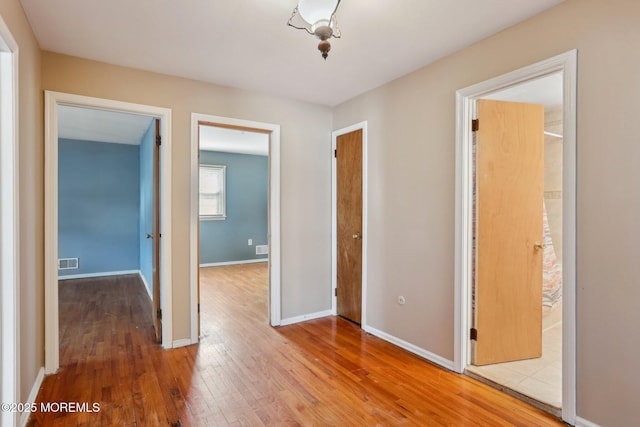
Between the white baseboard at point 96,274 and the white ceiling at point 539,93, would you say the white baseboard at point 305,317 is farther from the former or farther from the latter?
the white baseboard at point 96,274

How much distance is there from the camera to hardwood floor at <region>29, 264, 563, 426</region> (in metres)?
1.98

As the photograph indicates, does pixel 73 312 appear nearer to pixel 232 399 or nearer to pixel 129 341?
pixel 129 341

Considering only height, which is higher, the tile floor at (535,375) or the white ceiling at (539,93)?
the white ceiling at (539,93)

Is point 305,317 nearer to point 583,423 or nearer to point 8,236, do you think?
point 583,423

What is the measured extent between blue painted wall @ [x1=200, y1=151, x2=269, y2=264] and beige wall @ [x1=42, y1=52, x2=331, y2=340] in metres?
3.31

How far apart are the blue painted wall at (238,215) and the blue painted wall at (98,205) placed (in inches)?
51.8

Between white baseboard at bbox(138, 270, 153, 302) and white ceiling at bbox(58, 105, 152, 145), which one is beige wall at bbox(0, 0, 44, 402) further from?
white baseboard at bbox(138, 270, 153, 302)

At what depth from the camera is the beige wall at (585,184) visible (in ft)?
5.51

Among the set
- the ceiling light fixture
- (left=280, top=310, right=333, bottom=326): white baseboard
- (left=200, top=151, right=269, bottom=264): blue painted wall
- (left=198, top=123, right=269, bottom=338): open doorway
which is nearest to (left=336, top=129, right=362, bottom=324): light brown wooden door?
(left=280, top=310, right=333, bottom=326): white baseboard

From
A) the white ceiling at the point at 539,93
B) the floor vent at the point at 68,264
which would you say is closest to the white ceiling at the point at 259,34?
the white ceiling at the point at 539,93

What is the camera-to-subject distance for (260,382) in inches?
94.0

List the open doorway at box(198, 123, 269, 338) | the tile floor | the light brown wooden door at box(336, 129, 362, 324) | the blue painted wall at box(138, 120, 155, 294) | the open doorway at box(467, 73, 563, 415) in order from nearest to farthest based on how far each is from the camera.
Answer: the tile floor → the open doorway at box(467, 73, 563, 415) → the light brown wooden door at box(336, 129, 362, 324) → the blue painted wall at box(138, 120, 155, 294) → the open doorway at box(198, 123, 269, 338)

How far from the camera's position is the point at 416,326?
2854 mm

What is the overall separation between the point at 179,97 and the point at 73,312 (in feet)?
9.58
